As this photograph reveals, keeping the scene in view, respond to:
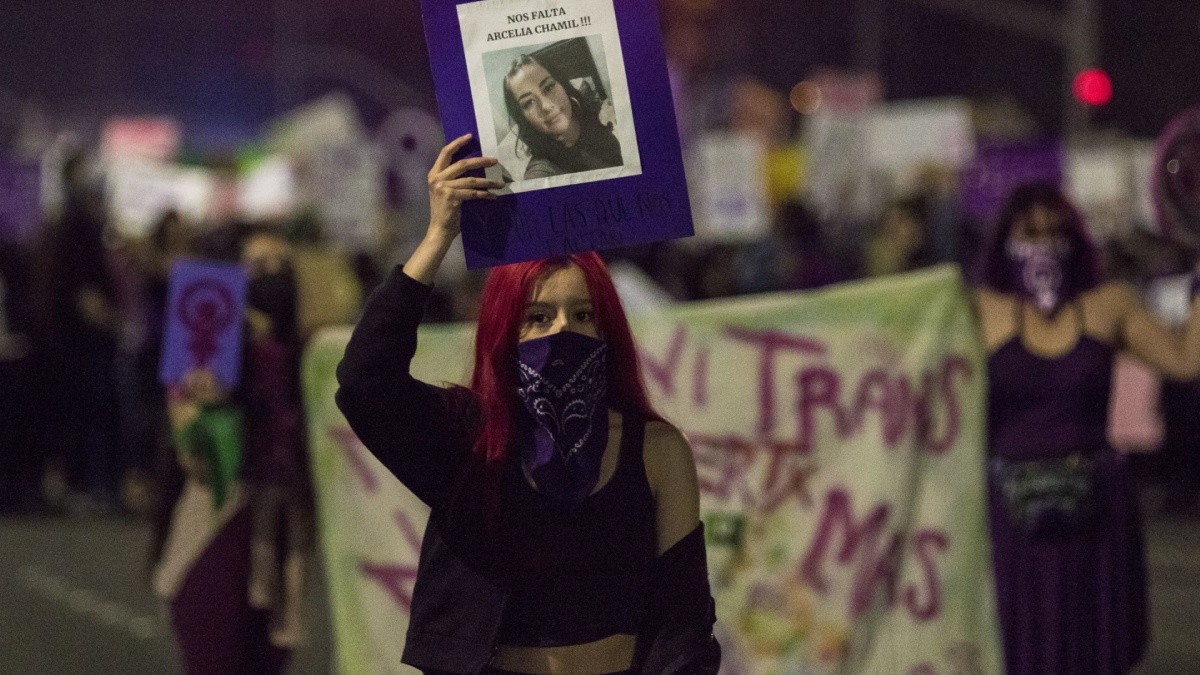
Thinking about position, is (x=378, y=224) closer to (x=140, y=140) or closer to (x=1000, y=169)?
(x=1000, y=169)

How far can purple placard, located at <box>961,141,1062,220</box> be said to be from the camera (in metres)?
13.4

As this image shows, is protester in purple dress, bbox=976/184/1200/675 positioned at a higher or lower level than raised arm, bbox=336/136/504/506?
lower

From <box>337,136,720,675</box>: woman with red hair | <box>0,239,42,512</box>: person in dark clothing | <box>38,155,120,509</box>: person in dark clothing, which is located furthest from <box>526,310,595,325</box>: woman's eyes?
<box>0,239,42,512</box>: person in dark clothing

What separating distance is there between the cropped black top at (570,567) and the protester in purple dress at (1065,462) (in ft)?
8.37

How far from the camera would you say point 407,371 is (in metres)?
3.40

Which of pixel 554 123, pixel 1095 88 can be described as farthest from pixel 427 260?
pixel 1095 88

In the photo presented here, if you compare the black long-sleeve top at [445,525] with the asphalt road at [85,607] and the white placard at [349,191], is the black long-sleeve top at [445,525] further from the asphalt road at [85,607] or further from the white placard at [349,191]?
the white placard at [349,191]

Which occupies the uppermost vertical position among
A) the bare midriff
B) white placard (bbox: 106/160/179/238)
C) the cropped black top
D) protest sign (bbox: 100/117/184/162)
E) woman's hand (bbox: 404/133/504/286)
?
protest sign (bbox: 100/117/184/162)

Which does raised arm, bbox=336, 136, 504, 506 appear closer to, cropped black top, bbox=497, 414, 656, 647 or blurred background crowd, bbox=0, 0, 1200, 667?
cropped black top, bbox=497, 414, 656, 647

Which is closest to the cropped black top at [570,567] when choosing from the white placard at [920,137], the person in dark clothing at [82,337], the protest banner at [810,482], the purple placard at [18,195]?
the protest banner at [810,482]

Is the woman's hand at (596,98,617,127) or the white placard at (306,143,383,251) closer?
the woman's hand at (596,98,617,127)

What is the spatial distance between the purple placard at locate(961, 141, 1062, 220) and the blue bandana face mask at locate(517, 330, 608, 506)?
10.1 metres

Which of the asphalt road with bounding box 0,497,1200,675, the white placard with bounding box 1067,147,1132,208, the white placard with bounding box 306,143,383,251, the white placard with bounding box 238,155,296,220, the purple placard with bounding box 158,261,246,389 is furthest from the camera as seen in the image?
the white placard with bounding box 238,155,296,220

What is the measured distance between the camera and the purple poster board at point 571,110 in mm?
3463
